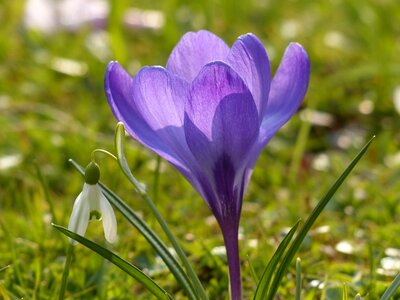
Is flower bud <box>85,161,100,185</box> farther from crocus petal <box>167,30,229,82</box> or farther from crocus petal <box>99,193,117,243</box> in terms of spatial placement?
crocus petal <box>167,30,229,82</box>

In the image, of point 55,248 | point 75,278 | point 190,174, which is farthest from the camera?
point 55,248

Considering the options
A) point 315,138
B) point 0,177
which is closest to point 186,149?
point 0,177

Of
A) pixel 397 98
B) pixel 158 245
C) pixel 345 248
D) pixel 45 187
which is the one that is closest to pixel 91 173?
pixel 158 245

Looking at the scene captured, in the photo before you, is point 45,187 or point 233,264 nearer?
point 233,264

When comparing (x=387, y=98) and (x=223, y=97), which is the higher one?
(x=387, y=98)

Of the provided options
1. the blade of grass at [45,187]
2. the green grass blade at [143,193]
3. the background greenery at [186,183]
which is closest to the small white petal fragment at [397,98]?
the background greenery at [186,183]

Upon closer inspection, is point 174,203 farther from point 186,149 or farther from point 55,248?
point 186,149

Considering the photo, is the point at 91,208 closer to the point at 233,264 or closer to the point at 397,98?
the point at 233,264
